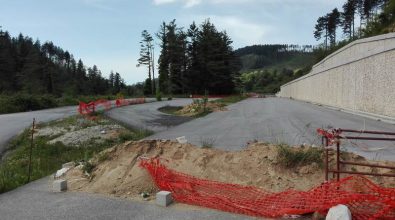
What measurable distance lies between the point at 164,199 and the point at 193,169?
63.6 inches

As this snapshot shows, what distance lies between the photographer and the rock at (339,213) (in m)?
5.53

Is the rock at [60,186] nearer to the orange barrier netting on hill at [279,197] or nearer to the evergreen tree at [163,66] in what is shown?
the orange barrier netting on hill at [279,197]

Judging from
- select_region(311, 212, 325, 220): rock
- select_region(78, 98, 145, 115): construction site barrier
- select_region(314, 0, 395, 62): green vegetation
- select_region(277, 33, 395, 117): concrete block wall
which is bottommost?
select_region(311, 212, 325, 220): rock

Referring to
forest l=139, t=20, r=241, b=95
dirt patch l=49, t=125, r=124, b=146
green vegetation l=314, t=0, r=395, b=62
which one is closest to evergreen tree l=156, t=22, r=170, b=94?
forest l=139, t=20, r=241, b=95

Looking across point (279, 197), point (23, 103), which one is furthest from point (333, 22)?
point (279, 197)

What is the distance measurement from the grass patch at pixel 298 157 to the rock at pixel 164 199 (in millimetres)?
2361

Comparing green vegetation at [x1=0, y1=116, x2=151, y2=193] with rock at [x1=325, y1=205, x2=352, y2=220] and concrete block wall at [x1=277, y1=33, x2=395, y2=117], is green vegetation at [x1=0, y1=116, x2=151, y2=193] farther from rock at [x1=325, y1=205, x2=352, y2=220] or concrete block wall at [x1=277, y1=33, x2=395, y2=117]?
concrete block wall at [x1=277, y1=33, x2=395, y2=117]

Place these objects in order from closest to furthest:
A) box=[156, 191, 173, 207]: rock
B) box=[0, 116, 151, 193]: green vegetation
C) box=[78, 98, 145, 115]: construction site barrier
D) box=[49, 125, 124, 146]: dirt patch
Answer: box=[156, 191, 173, 207]: rock
box=[0, 116, 151, 193]: green vegetation
box=[49, 125, 124, 146]: dirt patch
box=[78, 98, 145, 115]: construction site barrier

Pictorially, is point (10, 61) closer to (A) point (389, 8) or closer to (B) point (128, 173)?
(A) point (389, 8)

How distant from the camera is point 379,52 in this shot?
21391 millimetres

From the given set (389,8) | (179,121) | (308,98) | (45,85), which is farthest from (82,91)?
(179,121)

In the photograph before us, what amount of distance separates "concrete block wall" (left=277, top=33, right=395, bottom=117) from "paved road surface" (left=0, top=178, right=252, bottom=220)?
1545cm

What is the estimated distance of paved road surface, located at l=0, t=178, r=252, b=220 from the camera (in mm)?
6723

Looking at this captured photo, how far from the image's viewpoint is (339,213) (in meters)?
5.60
